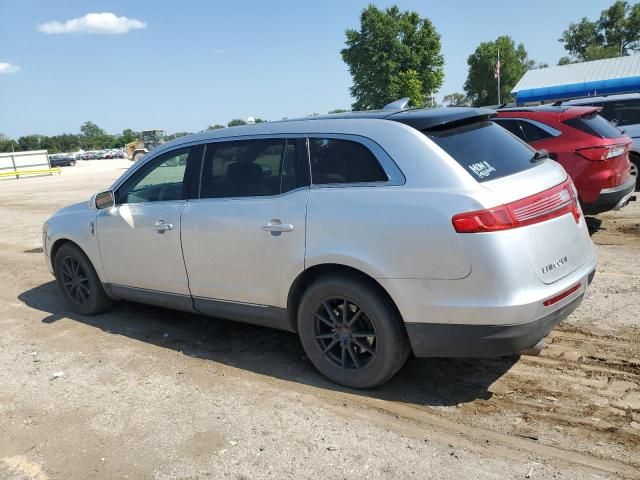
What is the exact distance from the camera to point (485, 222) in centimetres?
295

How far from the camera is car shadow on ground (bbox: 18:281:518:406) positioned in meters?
3.65

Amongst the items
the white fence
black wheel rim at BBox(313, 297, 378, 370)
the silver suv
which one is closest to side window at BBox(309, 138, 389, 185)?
the silver suv

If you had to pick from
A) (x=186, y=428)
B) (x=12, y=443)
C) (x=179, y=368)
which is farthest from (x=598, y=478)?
(x=12, y=443)

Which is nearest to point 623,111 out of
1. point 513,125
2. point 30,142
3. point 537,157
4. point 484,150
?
point 513,125

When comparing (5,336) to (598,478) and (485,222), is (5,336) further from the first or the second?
(598,478)

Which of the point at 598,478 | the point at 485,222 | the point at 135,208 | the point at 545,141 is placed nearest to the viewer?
the point at 598,478

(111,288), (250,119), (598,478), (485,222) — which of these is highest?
(250,119)

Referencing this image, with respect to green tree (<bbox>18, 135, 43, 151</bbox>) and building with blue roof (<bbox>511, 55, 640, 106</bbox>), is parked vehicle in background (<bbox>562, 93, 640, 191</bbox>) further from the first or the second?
green tree (<bbox>18, 135, 43, 151</bbox>)

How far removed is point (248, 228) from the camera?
154 inches

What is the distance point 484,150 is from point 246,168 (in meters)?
1.76

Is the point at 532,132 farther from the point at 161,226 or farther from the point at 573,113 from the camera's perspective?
the point at 161,226

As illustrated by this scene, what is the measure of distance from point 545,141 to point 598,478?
18.1ft

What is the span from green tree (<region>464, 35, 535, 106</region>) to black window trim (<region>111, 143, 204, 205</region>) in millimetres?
84072

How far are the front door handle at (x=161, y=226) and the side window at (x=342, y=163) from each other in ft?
4.73
